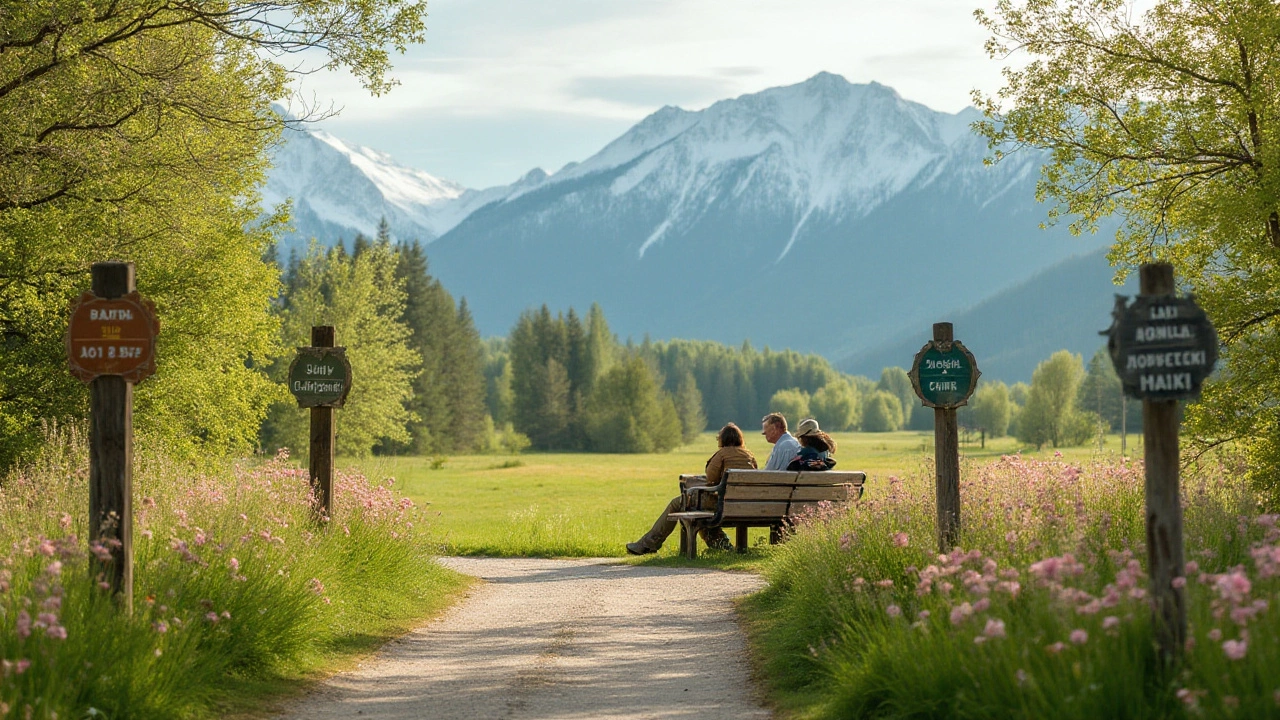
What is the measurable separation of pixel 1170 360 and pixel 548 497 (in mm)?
41200

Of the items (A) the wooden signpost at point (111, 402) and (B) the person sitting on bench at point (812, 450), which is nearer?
(A) the wooden signpost at point (111, 402)

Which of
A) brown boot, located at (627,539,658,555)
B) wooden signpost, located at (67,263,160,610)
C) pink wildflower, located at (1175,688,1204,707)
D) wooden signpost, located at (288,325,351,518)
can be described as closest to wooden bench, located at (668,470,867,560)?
brown boot, located at (627,539,658,555)

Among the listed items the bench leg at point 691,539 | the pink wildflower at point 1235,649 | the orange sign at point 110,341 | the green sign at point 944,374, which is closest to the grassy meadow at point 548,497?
the bench leg at point 691,539

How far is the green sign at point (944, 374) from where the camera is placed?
1083 cm

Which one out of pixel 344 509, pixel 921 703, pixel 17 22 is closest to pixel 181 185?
pixel 17 22

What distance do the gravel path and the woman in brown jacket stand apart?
2367mm

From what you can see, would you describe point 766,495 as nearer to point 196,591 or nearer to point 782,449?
point 782,449

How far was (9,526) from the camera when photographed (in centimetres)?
934

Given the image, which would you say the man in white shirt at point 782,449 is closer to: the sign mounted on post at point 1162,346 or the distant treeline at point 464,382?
the sign mounted on post at point 1162,346

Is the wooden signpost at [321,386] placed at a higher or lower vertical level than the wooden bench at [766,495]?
higher

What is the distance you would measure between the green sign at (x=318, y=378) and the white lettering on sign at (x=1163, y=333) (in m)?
8.70

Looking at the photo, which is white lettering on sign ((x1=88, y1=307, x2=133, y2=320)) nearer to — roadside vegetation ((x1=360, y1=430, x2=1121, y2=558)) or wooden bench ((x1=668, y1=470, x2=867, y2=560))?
roadside vegetation ((x1=360, y1=430, x2=1121, y2=558))

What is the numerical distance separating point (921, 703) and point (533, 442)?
4386 inches

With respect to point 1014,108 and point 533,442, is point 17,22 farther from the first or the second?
point 533,442
